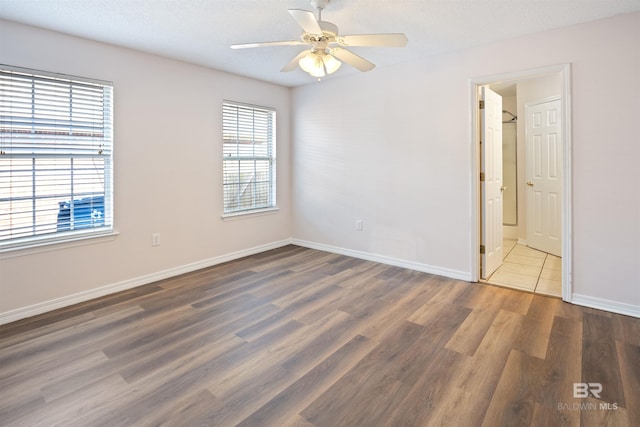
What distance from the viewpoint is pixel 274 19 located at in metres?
2.74

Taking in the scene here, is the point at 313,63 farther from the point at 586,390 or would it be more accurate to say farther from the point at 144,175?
the point at 586,390

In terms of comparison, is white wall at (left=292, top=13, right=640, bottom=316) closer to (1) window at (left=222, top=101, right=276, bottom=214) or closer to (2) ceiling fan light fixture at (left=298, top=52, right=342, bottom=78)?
(1) window at (left=222, top=101, right=276, bottom=214)

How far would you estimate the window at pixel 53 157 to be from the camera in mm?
2748

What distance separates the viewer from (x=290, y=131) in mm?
5227

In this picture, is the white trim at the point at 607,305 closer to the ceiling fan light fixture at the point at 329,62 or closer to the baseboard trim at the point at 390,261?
the baseboard trim at the point at 390,261

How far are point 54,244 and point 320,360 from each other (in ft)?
8.42

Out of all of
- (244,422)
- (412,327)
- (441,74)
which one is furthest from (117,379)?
(441,74)

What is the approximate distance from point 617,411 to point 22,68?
4613mm

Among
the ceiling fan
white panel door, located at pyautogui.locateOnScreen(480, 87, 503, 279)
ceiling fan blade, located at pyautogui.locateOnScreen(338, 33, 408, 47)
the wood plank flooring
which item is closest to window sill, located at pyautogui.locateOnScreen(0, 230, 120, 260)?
the wood plank flooring

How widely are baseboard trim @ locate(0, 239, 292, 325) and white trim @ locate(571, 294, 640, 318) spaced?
371 cm

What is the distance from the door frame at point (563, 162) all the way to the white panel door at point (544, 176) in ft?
5.93

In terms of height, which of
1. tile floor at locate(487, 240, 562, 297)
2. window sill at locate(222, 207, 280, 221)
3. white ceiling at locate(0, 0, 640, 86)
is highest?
white ceiling at locate(0, 0, 640, 86)

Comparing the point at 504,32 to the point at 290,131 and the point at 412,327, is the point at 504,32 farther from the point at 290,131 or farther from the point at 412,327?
the point at 290,131

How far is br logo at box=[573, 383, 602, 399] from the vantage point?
5.97 feet
